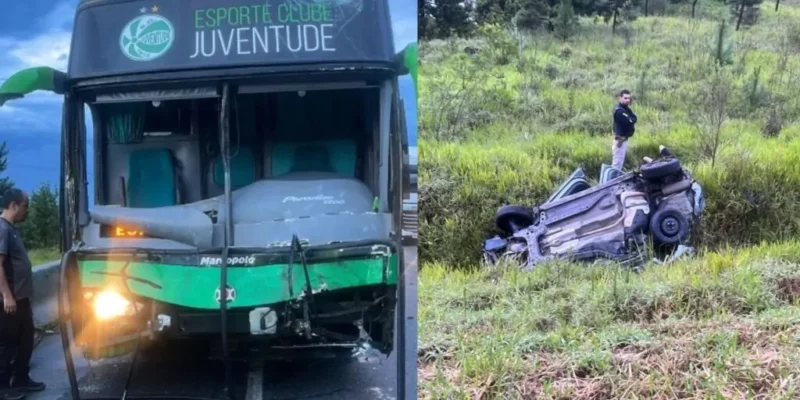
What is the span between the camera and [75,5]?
1.57m

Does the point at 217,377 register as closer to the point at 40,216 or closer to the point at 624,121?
the point at 40,216

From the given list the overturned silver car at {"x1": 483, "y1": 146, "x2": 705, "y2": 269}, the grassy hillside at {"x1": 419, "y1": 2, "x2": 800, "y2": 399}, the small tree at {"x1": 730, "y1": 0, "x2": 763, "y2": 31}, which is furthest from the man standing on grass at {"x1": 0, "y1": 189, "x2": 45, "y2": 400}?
the small tree at {"x1": 730, "y1": 0, "x2": 763, "y2": 31}

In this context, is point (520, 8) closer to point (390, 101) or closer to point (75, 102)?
point (390, 101)

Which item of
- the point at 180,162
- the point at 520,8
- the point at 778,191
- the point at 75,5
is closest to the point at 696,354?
the point at 778,191

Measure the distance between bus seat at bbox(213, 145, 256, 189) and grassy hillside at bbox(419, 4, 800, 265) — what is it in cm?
68

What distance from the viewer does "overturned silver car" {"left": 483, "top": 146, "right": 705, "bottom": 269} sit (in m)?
2.25

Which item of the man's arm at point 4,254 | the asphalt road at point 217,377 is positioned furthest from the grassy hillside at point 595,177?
the man's arm at point 4,254

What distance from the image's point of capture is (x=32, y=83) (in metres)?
1.57

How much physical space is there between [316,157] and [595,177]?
3.48 feet

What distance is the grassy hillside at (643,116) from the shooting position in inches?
88.1

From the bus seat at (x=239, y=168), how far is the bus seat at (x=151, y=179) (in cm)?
10

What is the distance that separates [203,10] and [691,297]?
5.07ft

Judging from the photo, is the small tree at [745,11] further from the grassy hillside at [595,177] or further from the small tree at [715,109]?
the small tree at [715,109]

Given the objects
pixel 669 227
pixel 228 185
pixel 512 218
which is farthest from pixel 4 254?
pixel 669 227
